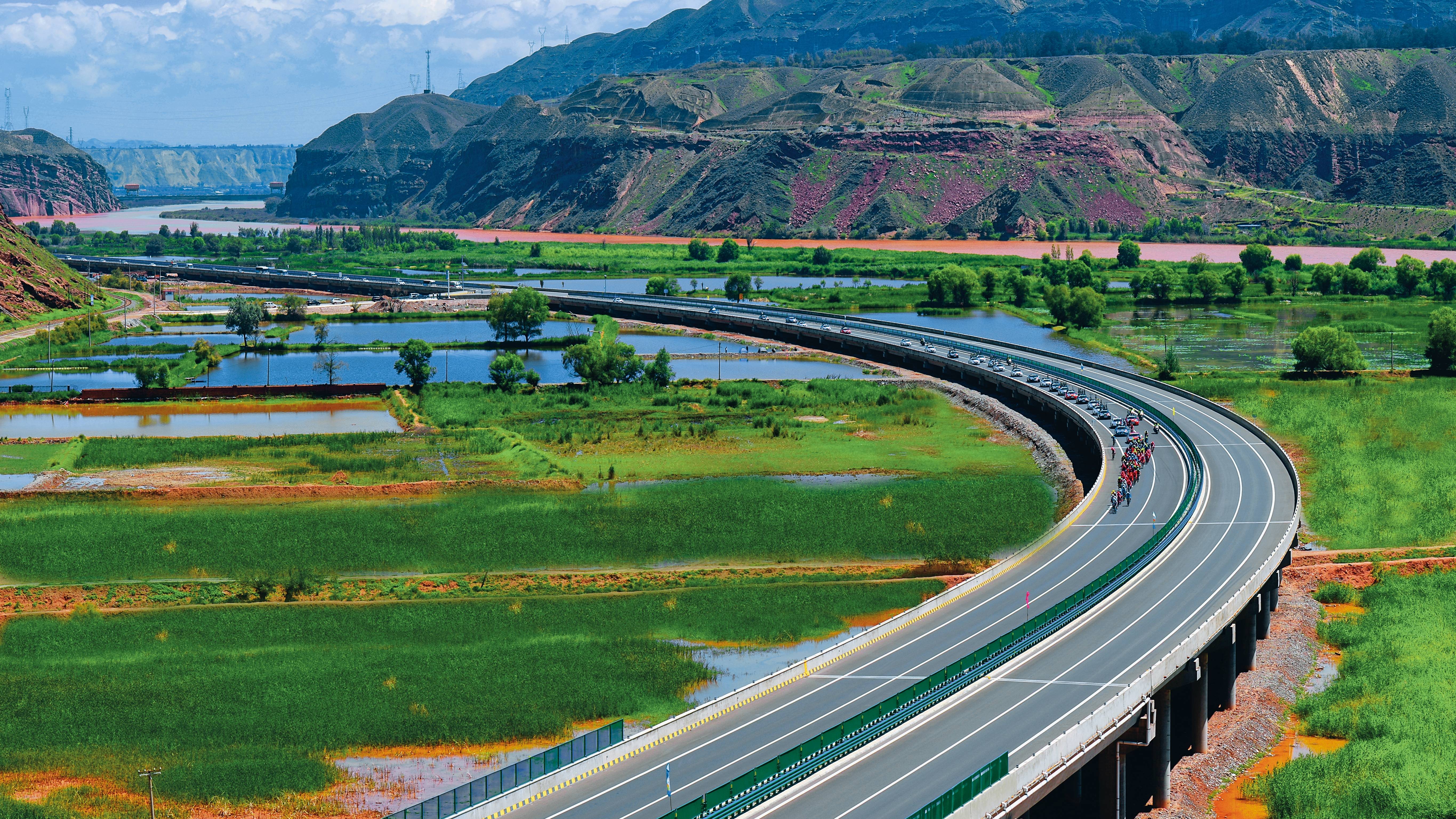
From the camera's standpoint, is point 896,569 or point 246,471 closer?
point 896,569

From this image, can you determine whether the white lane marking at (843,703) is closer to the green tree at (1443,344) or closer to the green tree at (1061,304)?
the green tree at (1443,344)

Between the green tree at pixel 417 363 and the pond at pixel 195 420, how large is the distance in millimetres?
5649

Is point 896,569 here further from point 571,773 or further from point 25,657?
point 25,657

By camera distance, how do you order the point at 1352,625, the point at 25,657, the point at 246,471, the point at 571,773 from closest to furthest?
the point at 571,773 → the point at 25,657 → the point at 1352,625 → the point at 246,471

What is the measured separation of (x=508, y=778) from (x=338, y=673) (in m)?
16.0

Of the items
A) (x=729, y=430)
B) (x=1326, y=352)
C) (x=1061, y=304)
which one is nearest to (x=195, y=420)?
(x=729, y=430)

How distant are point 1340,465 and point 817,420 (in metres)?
41.1

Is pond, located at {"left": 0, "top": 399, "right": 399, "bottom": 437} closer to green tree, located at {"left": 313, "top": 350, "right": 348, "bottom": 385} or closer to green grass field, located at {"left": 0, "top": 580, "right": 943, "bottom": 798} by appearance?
green tree, located at {"left": 313, "top": 350, "right": 348, "bottom": 385}

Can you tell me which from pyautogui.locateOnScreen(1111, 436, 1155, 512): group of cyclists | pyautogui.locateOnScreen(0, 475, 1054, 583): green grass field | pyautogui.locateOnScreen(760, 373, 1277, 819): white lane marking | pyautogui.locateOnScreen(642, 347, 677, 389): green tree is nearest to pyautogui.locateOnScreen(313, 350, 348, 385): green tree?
pyautogui.locateOnScreen(642, 347, 677, 389): green tree

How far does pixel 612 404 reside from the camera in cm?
12756

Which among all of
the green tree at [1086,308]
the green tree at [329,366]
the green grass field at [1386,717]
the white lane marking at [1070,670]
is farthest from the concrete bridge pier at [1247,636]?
the green tree at [1086,308]

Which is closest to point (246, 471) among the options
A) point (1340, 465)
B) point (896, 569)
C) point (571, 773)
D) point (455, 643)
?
point (455, 643)

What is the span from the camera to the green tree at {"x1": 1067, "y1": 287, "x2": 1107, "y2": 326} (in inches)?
7047

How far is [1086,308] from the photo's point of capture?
179000mm
